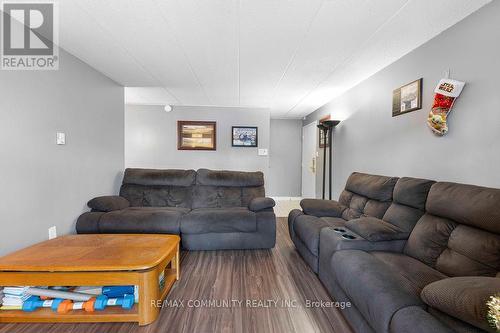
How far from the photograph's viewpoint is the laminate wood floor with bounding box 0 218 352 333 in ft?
5.09

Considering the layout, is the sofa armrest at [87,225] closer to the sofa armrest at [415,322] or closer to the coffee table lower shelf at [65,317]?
the coffee table lower shelf at [65,317]

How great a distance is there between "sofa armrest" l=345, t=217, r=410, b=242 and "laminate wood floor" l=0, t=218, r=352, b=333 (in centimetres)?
64

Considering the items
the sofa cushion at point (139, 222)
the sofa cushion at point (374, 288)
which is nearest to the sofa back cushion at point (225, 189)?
the sofa cushion at point (139, 222)

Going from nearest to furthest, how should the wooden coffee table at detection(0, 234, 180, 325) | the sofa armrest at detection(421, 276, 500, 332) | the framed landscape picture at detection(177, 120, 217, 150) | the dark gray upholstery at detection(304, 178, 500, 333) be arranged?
the sofa armrest at detection(421, 276, 500, 332), the dark gray upholstery at detection(304, 178, 500, 333), the wooden coffee table at detection(0, 234, 180, 325), the framed landscape picture at detection(177, 120, 217, 150)

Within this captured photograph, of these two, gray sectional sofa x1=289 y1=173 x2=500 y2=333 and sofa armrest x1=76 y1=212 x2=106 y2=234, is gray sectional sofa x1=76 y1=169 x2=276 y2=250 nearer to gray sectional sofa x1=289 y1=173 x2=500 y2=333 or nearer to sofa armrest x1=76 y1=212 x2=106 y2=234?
sofa armrest x1=76 y1=212 x2=106 y2=234

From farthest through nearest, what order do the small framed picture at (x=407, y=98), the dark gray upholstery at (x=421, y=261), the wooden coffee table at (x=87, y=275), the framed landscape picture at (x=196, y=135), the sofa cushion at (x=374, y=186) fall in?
Result: the framed landscape picture at (x=196, y=135), the sofa cushion at (x=374, y=186), the small framed picture at (x=407, y=98), the wooden coffee table at (x=87, y=275), the dark gray upholstery at (x=421, y=261)

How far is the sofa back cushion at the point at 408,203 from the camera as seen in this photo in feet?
6.19

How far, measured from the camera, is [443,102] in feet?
6.03

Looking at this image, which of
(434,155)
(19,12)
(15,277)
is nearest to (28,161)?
(15,277)

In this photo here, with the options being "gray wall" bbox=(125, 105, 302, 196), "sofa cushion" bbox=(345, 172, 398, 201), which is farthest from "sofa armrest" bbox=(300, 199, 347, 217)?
"gray wall" bbox=(125, 105, 302, 196)

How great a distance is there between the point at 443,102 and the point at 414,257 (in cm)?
129

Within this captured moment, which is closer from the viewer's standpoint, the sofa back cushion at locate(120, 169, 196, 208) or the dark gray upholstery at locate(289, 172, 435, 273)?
the dark gray upholstery at locate(289, 172, 435, 273)

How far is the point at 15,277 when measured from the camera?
1.55 metres

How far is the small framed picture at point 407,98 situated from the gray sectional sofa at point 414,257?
0.76 meters
